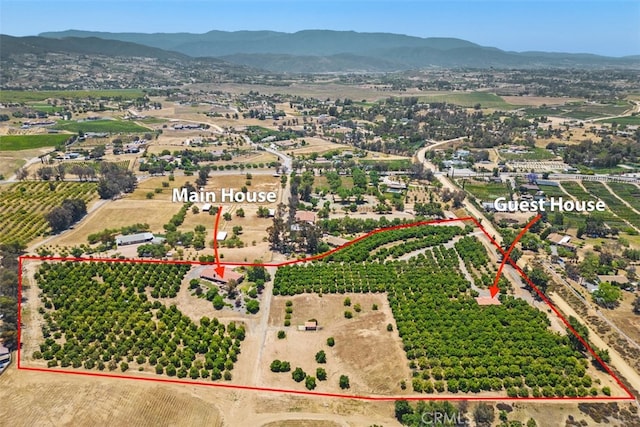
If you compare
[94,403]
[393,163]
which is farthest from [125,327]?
[393,163]

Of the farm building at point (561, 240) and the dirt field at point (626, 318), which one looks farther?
the farm building at point (561, 240)

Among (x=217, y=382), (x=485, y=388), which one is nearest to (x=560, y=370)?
(x=485, y=388)

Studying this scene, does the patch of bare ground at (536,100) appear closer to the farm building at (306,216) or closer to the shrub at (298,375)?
the farm building at (306,216)

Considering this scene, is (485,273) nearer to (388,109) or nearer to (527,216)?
(527,216)

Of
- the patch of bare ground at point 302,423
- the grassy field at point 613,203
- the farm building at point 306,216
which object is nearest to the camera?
the patch of bare ground at point 302,423

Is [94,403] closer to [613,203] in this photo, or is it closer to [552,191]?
[552,191]

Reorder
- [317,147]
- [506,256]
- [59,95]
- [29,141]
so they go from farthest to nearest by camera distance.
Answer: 1. [59,95]
2. [317,147]
3. [29,141]
4. [506,256]

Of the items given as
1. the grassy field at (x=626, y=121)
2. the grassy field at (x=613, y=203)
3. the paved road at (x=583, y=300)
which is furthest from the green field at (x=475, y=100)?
the paved road at (x=583, y=300)
